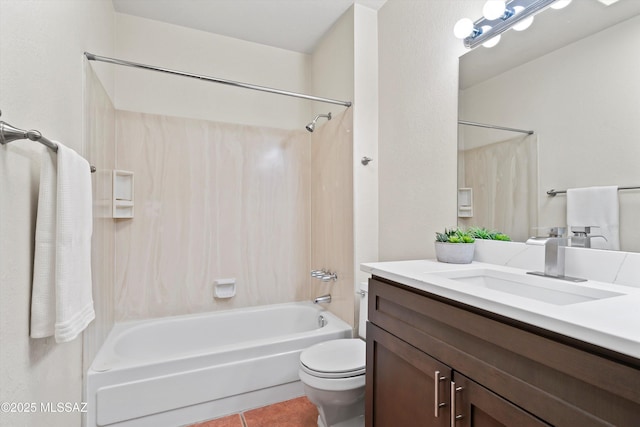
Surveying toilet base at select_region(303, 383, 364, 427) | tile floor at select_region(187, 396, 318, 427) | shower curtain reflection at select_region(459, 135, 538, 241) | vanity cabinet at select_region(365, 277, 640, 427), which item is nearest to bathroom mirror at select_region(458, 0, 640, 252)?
shower curtain reflection at select_region(459, 135, 538, 241)

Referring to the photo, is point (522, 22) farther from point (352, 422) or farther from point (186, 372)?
point (186, 372)

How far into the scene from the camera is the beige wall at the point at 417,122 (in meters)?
1.67

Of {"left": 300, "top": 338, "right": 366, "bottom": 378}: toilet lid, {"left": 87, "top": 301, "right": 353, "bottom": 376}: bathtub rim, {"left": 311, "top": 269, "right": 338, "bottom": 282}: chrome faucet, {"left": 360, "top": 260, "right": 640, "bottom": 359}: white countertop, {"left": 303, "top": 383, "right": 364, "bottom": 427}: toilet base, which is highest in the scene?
{"left": 360, "top": 260, "right": 640, "bottom": 359}: white countertop

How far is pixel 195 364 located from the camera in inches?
67.6

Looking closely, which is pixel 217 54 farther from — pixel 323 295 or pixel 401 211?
pixel 323 295

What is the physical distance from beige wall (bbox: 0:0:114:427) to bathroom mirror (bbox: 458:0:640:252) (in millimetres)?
1803

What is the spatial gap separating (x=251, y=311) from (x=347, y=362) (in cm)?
114

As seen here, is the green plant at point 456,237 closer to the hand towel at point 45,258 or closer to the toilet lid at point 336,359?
the toilet lid at point 336,359

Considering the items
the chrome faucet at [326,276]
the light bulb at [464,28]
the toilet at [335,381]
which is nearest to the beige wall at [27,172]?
the toilet at [335,381]

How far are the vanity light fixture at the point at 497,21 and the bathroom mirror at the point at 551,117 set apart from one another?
0.12ft

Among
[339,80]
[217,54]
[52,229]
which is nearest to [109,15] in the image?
[217,54]

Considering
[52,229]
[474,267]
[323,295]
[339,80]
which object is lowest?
[323,295]

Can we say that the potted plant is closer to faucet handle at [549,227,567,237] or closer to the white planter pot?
the white planter pot

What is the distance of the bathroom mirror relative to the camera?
1.00 m
